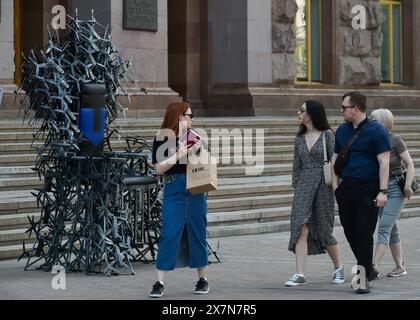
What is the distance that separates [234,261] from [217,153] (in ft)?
20.7

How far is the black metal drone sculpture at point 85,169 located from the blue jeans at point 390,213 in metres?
2.40

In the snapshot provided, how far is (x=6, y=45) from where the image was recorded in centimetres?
2120

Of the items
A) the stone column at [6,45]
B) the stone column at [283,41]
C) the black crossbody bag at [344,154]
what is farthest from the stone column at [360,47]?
the black crossbody bag at [344,154]

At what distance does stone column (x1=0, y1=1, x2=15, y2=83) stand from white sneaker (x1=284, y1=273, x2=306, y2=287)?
10.1 metres

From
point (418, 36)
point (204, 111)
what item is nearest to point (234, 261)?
point (204, 111)

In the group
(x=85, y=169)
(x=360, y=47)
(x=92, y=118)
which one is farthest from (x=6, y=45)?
(x=360, y=47)

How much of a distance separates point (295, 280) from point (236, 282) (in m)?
0.62

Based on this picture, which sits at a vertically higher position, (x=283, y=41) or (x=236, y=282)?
(x=283, y=41)

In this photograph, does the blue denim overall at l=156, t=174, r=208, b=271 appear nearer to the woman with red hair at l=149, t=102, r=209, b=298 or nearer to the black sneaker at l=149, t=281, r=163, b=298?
the woman with red hair at l=149, t=102, r=209, b=298

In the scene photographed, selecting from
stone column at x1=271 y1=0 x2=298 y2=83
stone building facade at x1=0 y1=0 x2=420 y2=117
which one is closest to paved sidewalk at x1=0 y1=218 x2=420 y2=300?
stone building facade at x1=0 y1=0 x2=420 y2=117

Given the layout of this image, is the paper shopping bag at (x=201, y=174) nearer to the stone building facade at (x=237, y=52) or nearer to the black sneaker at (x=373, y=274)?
the black sneaker at (x=373, y=274)

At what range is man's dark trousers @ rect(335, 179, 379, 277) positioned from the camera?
11844 millimetres

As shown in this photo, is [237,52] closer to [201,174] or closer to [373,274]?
[373,274]

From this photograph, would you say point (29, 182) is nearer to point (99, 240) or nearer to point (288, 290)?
point (99, 240)
